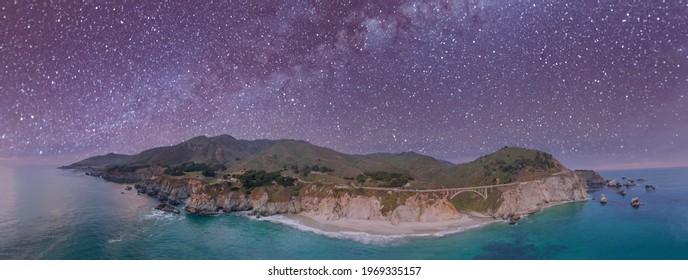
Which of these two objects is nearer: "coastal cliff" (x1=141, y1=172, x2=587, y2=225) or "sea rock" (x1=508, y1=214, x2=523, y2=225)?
"sea rock" (x1=508, y1=214, x2=523, y2=225)

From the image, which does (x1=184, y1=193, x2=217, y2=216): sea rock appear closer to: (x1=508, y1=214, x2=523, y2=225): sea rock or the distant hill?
the distant hill

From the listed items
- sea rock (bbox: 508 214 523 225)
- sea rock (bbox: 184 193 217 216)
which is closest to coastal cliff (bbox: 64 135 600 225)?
sea rock (bbox: 184 193 217 216)

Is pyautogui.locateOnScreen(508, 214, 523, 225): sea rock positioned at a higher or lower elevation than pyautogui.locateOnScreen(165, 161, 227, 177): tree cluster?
lower

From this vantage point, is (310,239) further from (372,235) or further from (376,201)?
(376,201)

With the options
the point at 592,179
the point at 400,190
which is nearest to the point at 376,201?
the point at 400,190

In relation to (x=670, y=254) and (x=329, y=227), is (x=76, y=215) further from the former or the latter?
(x=670, y=254)

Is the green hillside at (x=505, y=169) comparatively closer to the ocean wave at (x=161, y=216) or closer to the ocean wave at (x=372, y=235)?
the ocean wave at (x=372, y=235)

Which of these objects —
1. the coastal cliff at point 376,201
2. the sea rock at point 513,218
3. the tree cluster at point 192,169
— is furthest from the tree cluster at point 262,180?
the sea rock at point 513,218
